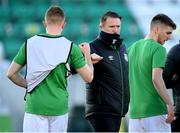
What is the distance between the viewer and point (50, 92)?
5.32 metres

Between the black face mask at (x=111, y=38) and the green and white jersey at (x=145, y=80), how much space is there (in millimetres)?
223

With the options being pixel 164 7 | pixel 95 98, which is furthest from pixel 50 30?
pixel 164 7

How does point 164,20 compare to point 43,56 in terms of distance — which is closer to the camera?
point 43,56

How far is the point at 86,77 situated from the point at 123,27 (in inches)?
459

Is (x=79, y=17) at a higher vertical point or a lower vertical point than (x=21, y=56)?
lower

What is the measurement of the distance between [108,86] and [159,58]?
0.55 metres

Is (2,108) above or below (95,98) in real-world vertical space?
below

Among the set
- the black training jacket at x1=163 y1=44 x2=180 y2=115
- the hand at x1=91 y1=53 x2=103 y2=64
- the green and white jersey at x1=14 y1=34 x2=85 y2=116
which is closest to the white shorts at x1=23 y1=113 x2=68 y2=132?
the green and white jersey at x1=14 y1=34 x2=85 y2=116

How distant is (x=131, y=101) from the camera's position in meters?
6.30

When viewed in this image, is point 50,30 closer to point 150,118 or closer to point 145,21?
point 150,118

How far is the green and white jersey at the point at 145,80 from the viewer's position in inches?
235

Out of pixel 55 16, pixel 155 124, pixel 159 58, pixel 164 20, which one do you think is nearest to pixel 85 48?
pixel 55 16

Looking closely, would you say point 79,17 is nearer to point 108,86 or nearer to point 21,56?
point 108,86

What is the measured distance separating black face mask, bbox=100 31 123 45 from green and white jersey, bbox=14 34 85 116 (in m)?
0.86
